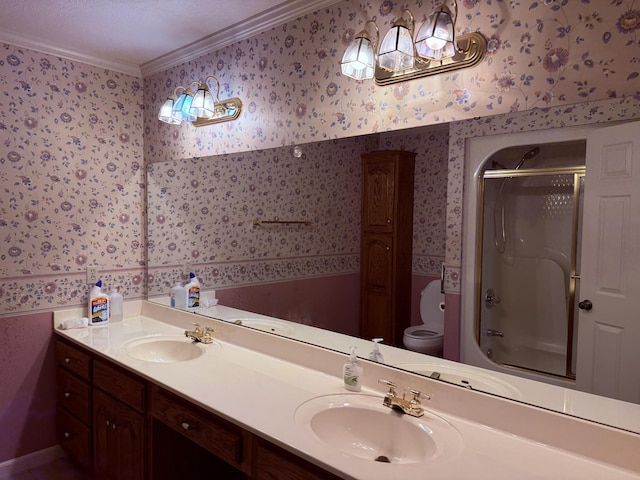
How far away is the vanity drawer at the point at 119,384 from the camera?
6.09 feet

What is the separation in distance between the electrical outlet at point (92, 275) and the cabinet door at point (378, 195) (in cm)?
168

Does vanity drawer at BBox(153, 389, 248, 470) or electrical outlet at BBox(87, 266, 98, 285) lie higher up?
electrical outlet at BBox(87, 266, 98, 285)

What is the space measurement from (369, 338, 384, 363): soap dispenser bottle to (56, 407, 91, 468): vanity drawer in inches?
58.7

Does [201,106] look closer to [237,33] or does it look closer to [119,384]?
[237,33]

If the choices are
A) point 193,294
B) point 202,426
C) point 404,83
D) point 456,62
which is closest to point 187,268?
point 193,294

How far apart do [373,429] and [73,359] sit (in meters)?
Result: 1.65

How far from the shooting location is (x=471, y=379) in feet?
4.74

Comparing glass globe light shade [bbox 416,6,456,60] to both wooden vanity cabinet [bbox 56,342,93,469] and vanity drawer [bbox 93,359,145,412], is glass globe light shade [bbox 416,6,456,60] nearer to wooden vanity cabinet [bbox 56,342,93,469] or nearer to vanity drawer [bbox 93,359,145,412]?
vanity drawer [bbox 93,359,145,412]

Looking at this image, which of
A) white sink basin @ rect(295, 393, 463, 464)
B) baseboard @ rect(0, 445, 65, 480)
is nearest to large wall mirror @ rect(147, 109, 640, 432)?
white sink basin @ rect(295, 393, 463, 464)

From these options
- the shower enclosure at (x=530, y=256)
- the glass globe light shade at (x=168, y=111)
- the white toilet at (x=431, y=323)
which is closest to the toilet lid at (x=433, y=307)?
the white toilet at (x=431, y=323)

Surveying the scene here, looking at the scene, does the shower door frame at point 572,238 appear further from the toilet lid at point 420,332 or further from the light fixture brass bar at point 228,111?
the light fixture brass bar at point 228,111

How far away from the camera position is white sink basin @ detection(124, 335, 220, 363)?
216cm

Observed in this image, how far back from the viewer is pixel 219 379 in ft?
5.56

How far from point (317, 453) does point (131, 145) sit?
219 cm
